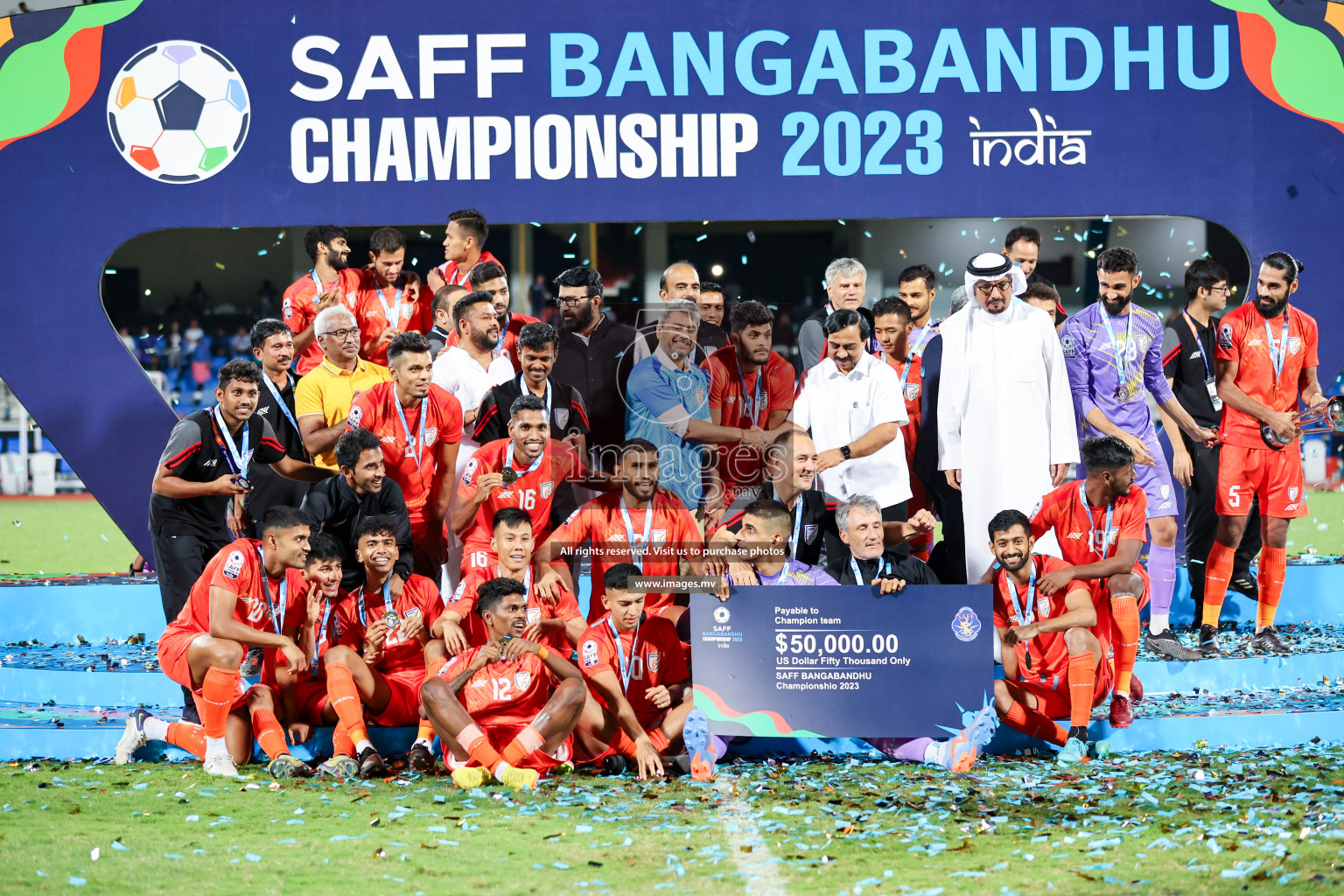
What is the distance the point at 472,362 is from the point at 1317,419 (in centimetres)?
421

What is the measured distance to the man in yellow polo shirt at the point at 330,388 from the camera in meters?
6.25

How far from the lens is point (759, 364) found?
613cm

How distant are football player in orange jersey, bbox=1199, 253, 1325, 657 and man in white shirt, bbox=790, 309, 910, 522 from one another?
1.81 metres

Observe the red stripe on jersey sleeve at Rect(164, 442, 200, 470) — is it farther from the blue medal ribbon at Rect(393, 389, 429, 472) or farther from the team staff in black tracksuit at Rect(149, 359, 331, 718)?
the blue medal ribbon at Rect(393, 389, 429, 472)

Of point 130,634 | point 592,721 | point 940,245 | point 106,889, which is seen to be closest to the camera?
point 106,889

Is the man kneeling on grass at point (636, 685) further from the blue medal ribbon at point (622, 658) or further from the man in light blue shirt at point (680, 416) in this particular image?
the man in light blue shirt at point (680, 416)

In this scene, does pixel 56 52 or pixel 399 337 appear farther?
pixel 56 52

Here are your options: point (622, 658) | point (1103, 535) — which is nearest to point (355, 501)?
point (622, 658)

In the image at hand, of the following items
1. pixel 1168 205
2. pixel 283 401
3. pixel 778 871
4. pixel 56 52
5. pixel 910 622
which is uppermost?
pixel 56 52

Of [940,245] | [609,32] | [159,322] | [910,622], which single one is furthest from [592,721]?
[159,322]

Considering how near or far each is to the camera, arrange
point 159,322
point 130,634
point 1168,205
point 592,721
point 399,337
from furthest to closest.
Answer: point 159,322
point 130,634
point 1168,205
point 399,337
point 592,721

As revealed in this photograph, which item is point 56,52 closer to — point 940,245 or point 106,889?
point 106,889

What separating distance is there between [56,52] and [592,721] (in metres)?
4.31

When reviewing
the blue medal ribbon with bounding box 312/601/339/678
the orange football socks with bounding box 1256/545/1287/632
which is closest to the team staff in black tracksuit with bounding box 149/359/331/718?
the blue medal ribbon with bounding box 312/601/339/678
